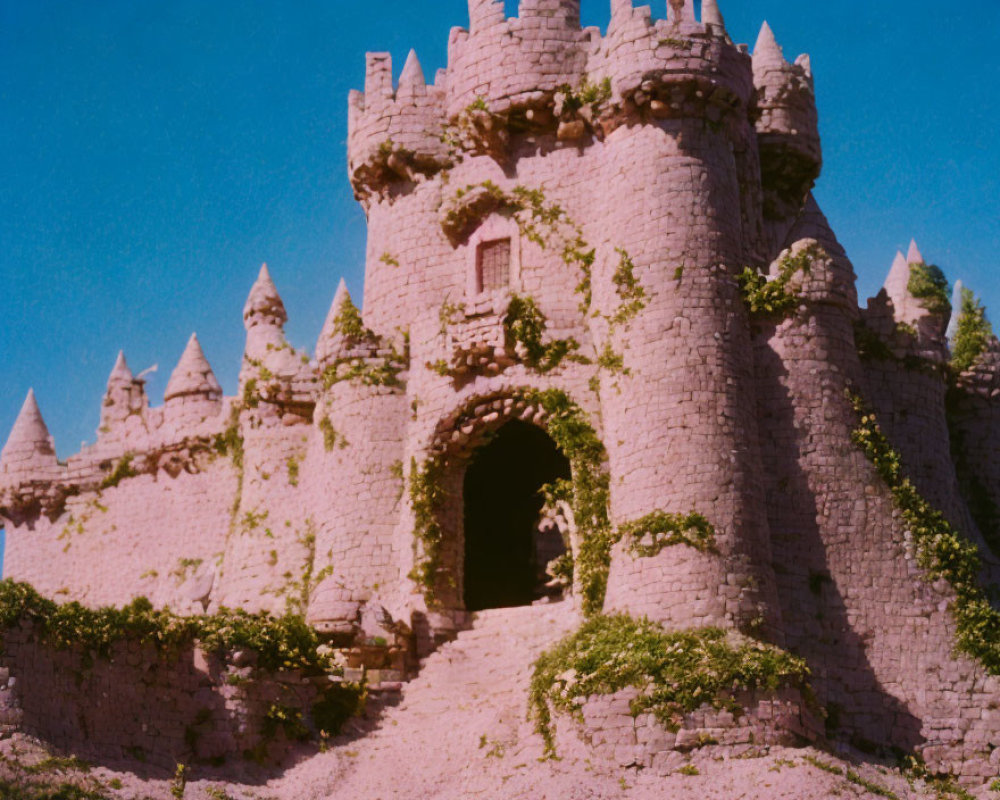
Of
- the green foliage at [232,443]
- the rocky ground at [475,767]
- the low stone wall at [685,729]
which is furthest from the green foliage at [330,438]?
the low stone wall at [685,729]

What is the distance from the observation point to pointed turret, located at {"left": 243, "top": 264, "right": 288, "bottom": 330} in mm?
43062

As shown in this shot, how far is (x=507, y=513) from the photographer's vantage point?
41906 millimetres

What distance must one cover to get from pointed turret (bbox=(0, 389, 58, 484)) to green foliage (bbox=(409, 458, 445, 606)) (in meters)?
11.6

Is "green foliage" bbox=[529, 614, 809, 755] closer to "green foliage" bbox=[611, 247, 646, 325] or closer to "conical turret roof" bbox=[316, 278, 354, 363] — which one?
"green foliage" bbox=[611, 247, 646, 325]

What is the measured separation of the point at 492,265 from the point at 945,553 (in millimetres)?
10226

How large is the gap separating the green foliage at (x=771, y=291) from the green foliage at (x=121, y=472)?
15.1 metres

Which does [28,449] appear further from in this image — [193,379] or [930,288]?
[930,288]

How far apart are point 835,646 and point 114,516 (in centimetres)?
1717

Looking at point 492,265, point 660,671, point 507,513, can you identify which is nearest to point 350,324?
point 492,265

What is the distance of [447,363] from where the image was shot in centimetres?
3834

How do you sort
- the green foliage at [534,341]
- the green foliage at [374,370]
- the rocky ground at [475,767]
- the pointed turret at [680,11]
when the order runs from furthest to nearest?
1. the green foliage at [374,370]
2. the green foliage at [534,341]
3. the pointed turret at [680,11]
4. the rocky ground at [475,767]

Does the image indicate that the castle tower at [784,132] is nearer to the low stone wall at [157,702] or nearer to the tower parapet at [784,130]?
the tower parapet at [784,130]

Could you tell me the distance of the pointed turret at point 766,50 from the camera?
40.9m

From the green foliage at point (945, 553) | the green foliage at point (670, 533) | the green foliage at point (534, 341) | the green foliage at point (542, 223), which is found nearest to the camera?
the green foliage at point (670, 533)
